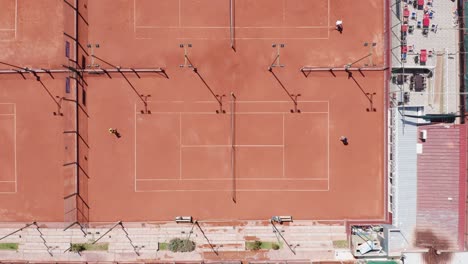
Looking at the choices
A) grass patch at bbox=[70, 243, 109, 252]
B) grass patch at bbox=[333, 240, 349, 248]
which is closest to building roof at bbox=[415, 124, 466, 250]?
grass patch at bbox=[333, 240, 349, 248]

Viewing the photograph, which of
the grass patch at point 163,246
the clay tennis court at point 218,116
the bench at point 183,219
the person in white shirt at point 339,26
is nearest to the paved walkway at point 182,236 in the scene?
the grass patch at point 163,246

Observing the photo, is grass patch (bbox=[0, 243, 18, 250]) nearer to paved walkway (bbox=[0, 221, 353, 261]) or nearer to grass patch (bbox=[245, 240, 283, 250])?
paved walkway (bbox=[0, 221, 353, 261])

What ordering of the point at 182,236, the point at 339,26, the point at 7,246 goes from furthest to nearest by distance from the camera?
the point at 182,236, the point at 7,246, the point at 339,26

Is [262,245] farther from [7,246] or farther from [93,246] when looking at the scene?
[7,246]

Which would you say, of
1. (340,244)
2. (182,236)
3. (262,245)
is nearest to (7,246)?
(182,236)

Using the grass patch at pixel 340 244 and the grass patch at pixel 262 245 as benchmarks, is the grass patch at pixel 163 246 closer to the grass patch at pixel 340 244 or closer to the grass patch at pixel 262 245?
the grass patch at pixel 262 245

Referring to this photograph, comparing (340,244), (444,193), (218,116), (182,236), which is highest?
(218,116)
